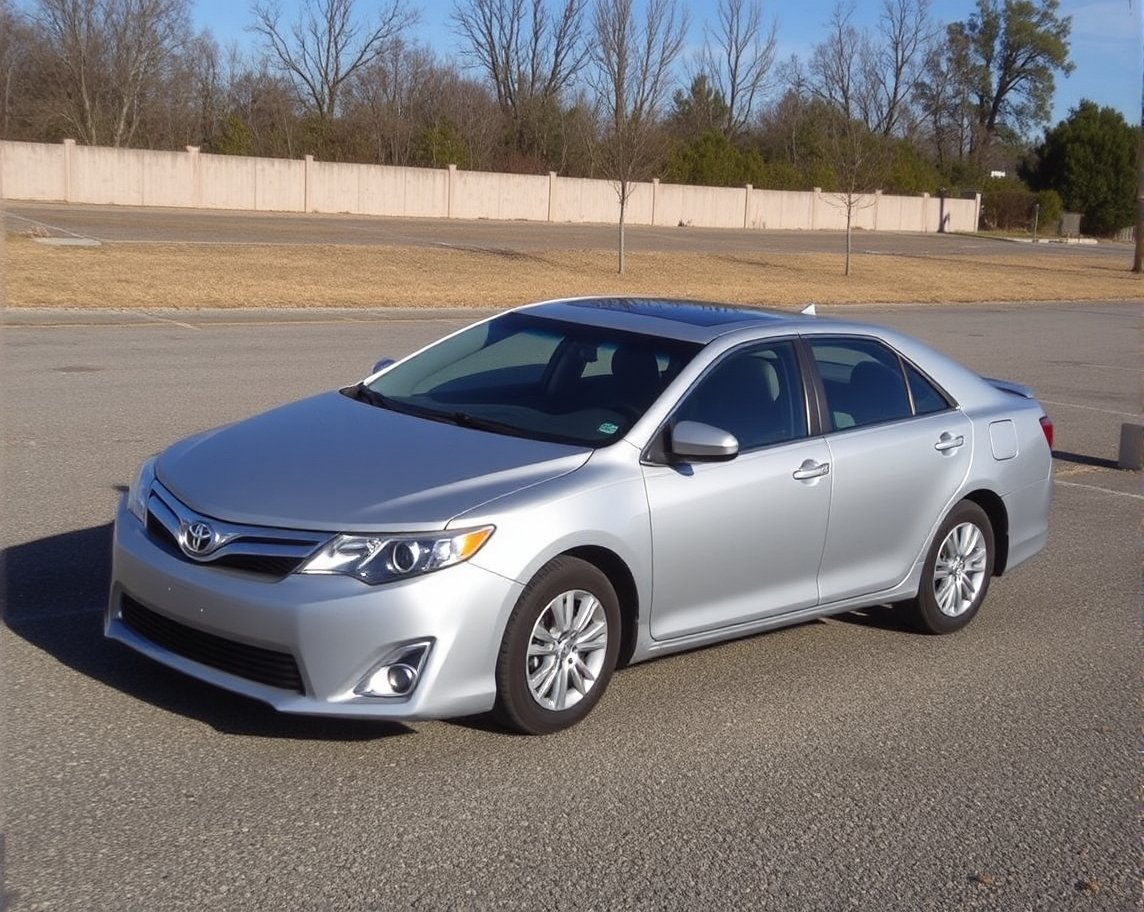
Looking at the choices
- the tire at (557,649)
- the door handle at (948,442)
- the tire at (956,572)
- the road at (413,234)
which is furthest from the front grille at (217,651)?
the road at (413,234)

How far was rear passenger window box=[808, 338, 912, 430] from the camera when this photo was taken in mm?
6695

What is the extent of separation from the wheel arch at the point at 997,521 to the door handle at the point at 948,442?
33cm

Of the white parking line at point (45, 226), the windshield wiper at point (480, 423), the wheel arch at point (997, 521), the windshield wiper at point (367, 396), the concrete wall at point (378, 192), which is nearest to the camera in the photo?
the windshield wiper at point (480, 423)

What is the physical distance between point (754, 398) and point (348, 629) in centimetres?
233

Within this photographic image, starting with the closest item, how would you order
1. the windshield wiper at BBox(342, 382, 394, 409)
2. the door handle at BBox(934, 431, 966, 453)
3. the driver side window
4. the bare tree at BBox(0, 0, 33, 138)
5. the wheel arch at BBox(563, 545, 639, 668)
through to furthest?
the wheel arch at BBox(563, 545, 639, 668)
the driver side window
the windshield wiper at BBox(342, 382, 394, 409)
the door handle at BBox(934, 431, 966, 453)
the bare tree at BBox(0, 0, 33, 138)

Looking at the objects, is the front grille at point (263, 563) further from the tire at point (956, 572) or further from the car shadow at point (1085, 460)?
the car shadow at point (1085, 460)

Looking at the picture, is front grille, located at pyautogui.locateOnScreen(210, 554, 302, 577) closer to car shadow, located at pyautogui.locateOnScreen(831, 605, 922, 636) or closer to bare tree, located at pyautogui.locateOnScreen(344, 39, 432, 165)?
car shadow, located at pyautogui.locateOnScreen(831, 605, 922, 636)

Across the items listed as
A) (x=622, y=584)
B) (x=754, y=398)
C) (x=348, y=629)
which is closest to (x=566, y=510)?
(x=622, y=584)

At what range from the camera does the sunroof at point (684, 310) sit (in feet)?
22.0

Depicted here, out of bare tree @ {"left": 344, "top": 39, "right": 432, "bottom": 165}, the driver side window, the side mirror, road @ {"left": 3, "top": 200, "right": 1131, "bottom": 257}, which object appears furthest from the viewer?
bare tree @ {"left": 344, "top": 39, "right": 432, "bottom": 165}

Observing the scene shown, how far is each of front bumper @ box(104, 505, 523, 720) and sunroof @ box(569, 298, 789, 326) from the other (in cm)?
208

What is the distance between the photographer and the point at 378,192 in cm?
6022

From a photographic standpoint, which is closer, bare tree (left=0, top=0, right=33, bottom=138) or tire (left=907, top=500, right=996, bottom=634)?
tire (left=907, top=500, right=996, bottom=634)

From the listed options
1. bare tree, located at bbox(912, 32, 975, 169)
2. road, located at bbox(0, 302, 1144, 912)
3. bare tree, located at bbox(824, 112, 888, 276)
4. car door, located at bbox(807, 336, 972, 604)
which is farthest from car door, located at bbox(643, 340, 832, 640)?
bare tree, located at bbox(912, 32, 975, 169)
